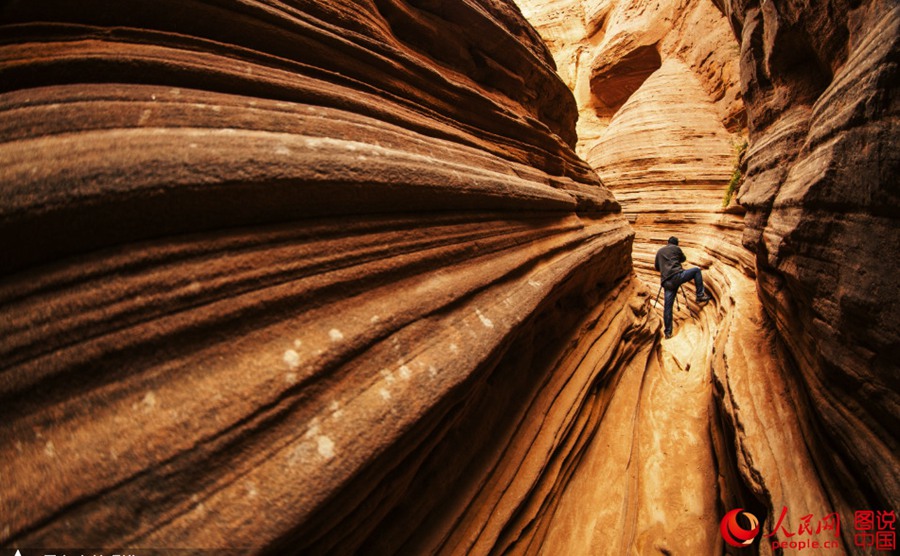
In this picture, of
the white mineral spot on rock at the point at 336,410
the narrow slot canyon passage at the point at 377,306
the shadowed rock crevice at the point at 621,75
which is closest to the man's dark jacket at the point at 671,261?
the narrow slot canyon passage at the point at 377,306

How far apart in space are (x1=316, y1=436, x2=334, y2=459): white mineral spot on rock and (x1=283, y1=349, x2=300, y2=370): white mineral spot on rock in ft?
0.85

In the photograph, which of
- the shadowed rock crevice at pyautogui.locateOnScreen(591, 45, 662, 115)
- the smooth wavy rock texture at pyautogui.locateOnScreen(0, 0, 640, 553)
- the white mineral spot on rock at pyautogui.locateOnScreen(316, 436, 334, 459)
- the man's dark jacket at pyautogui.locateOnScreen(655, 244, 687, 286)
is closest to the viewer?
the smooth wavy rock texture at pyautogui.locateOnScreen(0, 0, 640, 553)

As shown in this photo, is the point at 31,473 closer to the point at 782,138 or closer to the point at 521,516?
the point at 521,516

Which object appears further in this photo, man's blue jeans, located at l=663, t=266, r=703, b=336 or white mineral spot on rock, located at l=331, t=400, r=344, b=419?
man's blue jeans, located at l=663, t=266, r=703, b=336

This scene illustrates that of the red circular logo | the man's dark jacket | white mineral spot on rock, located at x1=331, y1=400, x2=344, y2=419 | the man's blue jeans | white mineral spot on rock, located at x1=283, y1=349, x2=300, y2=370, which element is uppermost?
white mineral spot on rock, located at x1=283, y1=349, x2=300, y2=370

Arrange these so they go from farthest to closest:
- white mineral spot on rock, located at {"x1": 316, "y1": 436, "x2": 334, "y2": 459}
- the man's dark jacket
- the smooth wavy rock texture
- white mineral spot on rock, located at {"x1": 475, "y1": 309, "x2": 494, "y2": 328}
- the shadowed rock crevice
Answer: the shadowed rock crevice
the man's dark jacket
white mineral spot on rock, located at {"x1": 475, "y1": 309, "x2": 494, "y2": 328}
white mineral spot on rock, located at {"x1": 316, "y1": 436, "x2": 334, "y2": 459}
the smooth wavy rock texture

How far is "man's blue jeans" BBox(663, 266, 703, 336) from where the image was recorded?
550 cm

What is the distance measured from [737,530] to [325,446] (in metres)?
3.00

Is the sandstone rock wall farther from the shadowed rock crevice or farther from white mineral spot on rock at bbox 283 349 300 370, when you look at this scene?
the shadowed rock crevice

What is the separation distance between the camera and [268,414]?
0.97 metres

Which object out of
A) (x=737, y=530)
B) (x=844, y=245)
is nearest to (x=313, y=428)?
(x=844, y=245)

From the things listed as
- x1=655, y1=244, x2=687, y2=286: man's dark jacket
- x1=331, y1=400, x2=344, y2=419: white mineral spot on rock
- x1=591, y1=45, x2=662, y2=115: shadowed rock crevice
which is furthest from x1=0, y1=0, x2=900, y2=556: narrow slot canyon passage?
x1=591, y1=45, x2=662, y2=115: shadowed rock crevice

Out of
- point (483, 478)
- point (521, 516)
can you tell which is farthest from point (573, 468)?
point (483, 478)

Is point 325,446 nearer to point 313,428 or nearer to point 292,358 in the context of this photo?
point 313,428
